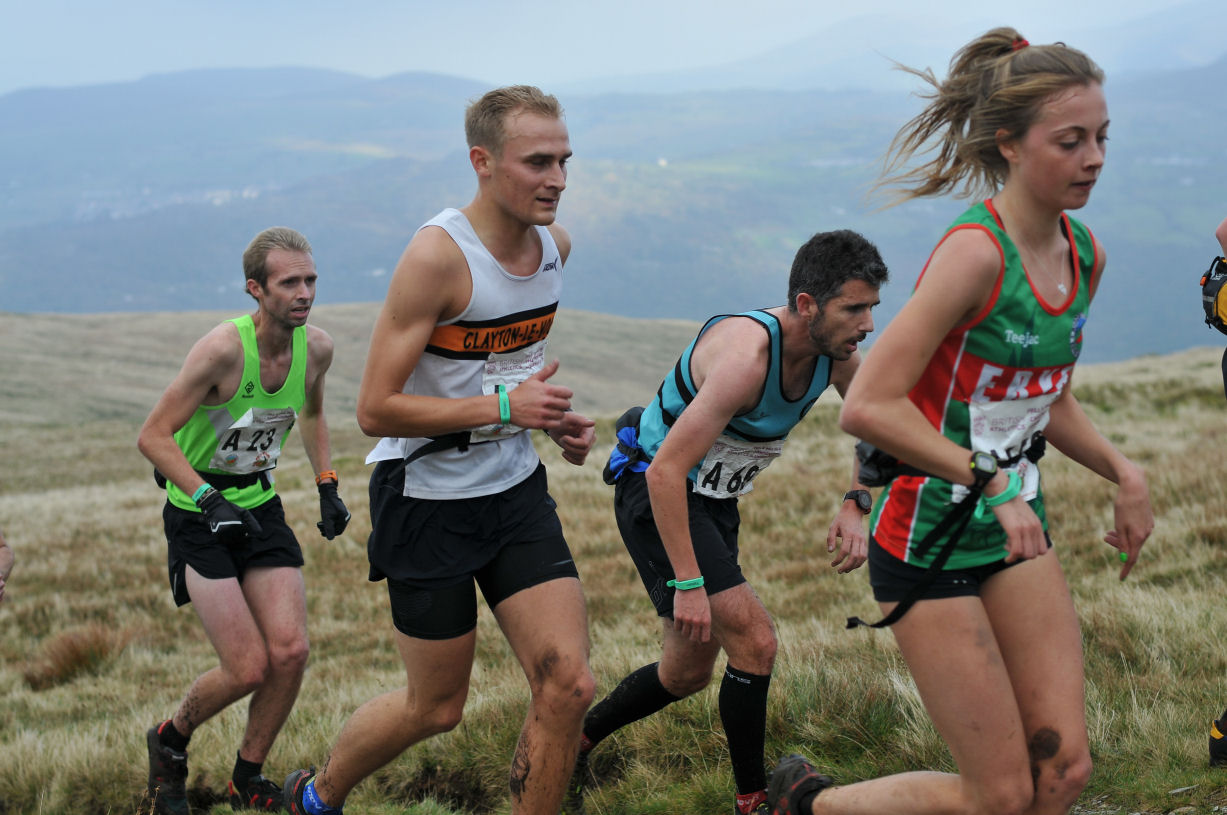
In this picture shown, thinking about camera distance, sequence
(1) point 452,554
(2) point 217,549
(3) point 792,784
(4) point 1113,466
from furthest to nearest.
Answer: (2) point 217,549 → (1) point 452,554 → (3) point 792,784 → (4) point 1113,466

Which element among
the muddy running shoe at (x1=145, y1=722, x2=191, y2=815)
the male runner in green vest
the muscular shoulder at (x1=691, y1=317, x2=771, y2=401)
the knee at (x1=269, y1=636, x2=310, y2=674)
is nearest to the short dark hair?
the muscular shoulder at (x1=691, y1=317, x2=771, y2=401)

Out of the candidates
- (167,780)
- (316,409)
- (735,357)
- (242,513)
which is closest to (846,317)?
(735,357)

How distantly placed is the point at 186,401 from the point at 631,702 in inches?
93.8

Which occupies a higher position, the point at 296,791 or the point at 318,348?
the point at 318,348

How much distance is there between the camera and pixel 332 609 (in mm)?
10172

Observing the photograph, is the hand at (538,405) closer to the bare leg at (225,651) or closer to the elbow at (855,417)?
the elbow at (855,417)

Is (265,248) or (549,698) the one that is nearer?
(549,698)

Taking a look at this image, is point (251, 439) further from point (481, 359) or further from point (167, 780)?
point (481, 359)

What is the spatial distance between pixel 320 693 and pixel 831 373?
4516 mm

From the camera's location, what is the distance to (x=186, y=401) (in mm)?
5070

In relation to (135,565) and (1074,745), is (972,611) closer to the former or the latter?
(1074,745)

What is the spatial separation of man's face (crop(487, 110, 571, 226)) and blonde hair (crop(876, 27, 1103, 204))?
1.10 metres

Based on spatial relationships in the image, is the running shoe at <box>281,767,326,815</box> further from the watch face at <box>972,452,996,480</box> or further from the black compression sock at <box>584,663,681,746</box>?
the watch face at <box>972,452,996,480</box>

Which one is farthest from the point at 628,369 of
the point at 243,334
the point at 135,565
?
the point at 243,334
